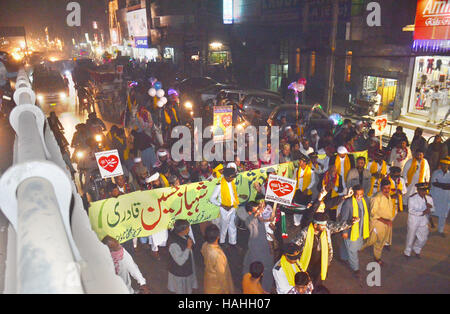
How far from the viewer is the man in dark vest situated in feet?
16.3

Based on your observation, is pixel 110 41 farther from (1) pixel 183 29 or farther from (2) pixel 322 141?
(2) pixel 322 141

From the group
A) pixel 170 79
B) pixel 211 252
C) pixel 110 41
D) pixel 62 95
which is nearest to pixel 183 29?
pixel 170 79

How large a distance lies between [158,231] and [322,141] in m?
5.33

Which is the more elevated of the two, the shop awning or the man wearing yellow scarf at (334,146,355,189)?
the shop awning

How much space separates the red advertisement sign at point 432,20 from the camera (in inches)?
508

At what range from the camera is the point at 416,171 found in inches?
305

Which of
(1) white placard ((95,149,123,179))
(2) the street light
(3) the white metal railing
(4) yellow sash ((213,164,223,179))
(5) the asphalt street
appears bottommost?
(5) the asphalt street

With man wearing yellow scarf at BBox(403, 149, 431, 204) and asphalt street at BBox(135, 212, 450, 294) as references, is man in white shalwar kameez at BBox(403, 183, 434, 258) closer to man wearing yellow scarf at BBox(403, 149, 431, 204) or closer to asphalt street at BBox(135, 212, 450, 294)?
asphalt street at BBox(135, 212, 450, 294)

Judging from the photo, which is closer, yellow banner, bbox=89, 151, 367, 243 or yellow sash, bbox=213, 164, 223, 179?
yellow banner, bbox=89, 151, 367, 243

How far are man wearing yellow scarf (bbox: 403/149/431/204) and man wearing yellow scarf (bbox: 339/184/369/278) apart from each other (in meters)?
2.27

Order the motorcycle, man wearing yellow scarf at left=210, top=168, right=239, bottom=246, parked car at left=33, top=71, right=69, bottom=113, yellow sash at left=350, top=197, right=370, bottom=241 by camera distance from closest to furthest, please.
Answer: yellow sash at left=350, top=197, right=370, bottom=241, man wearing yellow scarf at left=210, top=168, right=239, bottom=246, the motorcycle, parked car at left=33, top=71, right=69, bottom=113

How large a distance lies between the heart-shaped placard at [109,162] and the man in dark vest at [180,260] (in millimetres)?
2747

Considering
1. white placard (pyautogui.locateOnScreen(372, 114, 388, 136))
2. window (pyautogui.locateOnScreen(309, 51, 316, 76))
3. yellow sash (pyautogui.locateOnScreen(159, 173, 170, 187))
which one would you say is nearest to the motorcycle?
window (pyautogui.locateOnScreen(309, 51, 316, 76))
